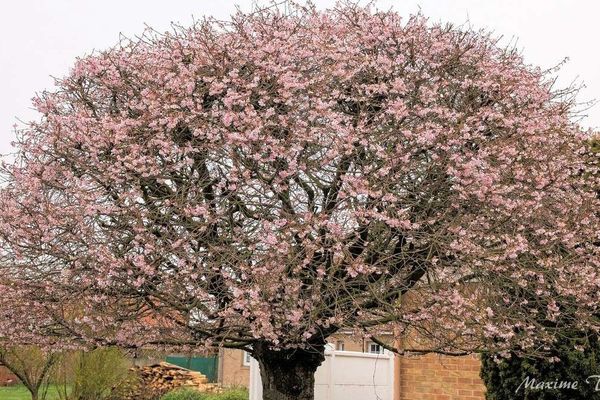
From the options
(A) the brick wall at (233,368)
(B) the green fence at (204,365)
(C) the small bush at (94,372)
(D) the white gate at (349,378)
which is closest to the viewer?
(D) the white gate at (349,378)

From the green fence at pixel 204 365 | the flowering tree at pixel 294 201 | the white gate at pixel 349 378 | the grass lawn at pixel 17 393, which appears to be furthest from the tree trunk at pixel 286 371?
the green fence at pixel 204 365

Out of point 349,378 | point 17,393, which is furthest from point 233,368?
point 349,378

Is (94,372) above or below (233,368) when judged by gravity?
above

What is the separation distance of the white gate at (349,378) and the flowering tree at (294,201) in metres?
4.81

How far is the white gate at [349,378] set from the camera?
13.7m

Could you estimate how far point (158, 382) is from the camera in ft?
75.9

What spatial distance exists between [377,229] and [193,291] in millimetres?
2063

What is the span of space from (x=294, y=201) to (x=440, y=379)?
619 centimetres

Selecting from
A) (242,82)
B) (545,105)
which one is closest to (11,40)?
(242,82)

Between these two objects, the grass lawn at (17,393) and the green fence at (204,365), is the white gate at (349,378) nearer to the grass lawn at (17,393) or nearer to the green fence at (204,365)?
the grass lawn at (17,393)

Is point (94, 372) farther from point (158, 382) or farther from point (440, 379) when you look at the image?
point (440, 379)

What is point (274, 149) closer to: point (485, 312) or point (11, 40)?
point (485, 312)

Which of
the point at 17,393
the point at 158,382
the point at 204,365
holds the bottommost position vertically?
the point at 17,393

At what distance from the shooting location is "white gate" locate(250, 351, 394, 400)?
44.9 feet
